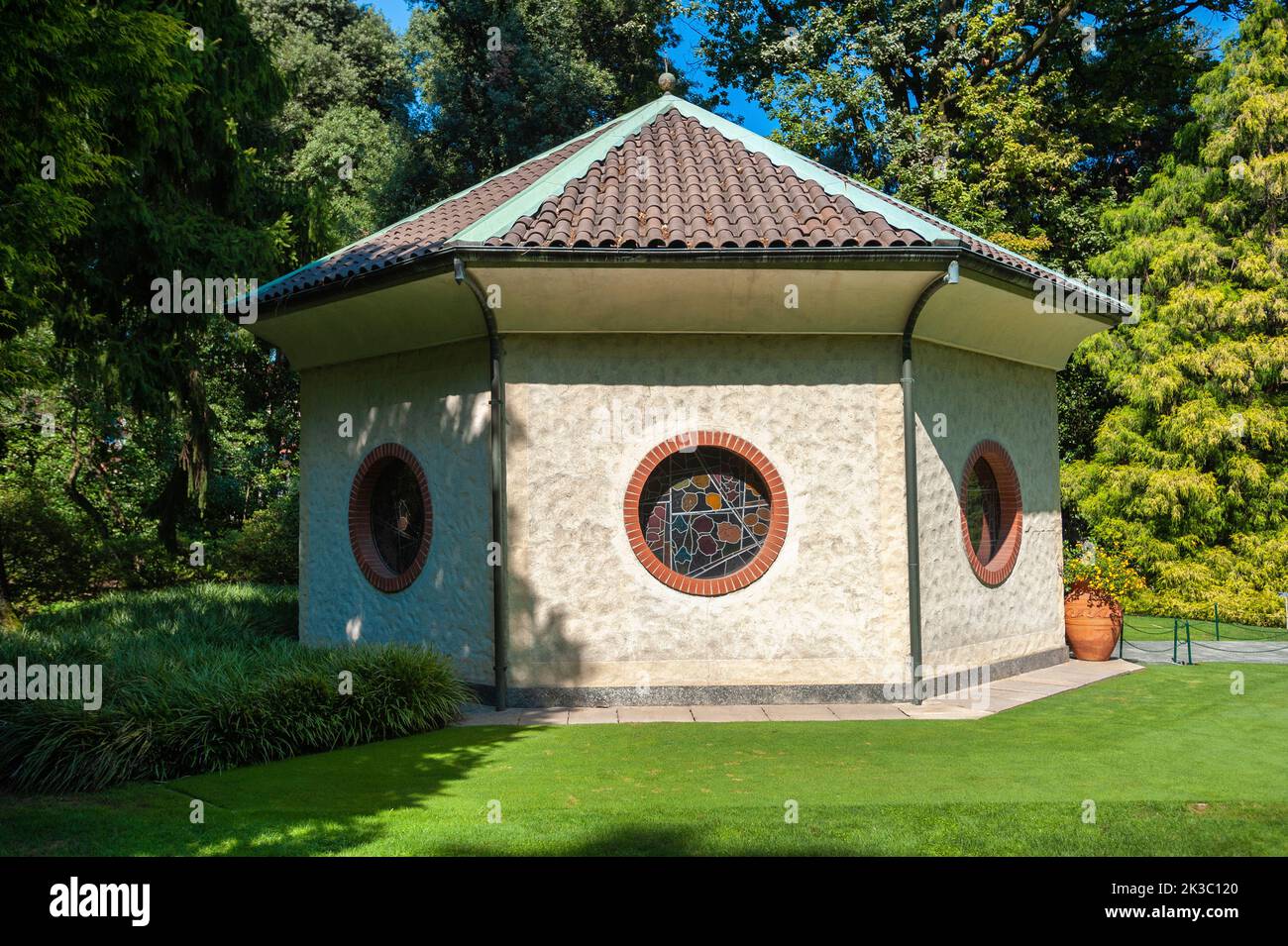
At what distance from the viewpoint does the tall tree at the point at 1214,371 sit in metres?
17.7

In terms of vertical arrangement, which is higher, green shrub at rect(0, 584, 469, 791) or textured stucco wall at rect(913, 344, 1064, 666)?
textured stucco wall at rect(913, 344, 1064, 666)

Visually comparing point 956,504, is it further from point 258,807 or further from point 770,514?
point 258,807

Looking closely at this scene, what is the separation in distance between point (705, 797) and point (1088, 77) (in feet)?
76.2

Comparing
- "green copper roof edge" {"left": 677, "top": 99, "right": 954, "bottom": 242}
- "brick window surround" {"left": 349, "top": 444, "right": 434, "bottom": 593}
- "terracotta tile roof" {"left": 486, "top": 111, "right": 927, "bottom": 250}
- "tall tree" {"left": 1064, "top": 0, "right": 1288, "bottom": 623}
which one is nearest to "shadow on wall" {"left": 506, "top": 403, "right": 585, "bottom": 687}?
"brick window surround" {"left": 349, "top": 444, "right": 434, "bottom": 593}

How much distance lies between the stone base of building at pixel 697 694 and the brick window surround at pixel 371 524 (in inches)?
A: 67.8

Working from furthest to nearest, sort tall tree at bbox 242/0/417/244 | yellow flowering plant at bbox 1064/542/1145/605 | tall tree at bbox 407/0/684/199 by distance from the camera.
Result: 1. tall tree at bbox 242/0/417/244
2. tall tree at bbox 407/0/684/199
3. yellow flowering plant at bbox 1064/542/1145/605

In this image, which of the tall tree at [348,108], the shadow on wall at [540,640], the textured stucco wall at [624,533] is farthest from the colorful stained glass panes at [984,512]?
the tall tree at [348,108]

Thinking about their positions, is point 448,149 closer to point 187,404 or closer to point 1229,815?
point 187,404

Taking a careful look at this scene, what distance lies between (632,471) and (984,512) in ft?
15.4

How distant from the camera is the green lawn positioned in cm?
531

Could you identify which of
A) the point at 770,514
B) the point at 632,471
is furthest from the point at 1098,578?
the point at 632,471

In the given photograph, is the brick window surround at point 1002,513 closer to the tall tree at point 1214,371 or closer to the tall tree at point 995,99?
the tall tree at point 1214,371

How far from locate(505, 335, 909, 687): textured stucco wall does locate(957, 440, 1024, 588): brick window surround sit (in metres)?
1.47

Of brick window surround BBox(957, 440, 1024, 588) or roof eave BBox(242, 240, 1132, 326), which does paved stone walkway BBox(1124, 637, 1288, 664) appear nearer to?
brick window surround BBox(957, 440, 1024, 588)
